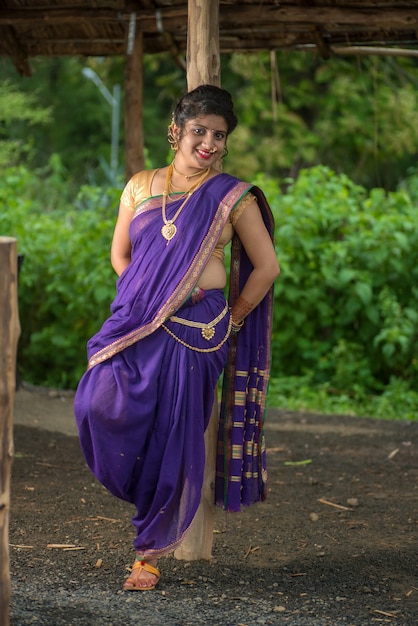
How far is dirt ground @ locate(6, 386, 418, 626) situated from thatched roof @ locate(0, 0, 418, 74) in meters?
2.80

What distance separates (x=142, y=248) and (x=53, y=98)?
25.0 meters

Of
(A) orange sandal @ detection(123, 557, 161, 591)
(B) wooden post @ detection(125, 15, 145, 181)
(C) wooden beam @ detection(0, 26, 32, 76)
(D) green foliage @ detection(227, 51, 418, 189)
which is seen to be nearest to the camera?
(A) orange sandal @ detection(123, 557, 161, 591)

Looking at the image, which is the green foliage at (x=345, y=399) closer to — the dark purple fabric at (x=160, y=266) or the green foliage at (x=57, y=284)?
the green foliage at (x=57, y=284)

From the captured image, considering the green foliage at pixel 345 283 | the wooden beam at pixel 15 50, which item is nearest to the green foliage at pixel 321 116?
the green foliage at pixel 345 283

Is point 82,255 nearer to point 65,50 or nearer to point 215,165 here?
point 65,50

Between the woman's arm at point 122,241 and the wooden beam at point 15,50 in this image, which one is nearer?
the woman's arm at point 122,241

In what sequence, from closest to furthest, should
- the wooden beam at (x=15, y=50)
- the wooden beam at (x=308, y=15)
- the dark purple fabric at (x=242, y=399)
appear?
the dark purple fabric at (x=242, y=399), the wooden beam at (x=308, y=15), the wooden beam at (x=15, y=50)

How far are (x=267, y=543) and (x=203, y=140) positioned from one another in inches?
75.2

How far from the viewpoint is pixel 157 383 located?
11.8 ft

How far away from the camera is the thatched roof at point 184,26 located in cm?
591

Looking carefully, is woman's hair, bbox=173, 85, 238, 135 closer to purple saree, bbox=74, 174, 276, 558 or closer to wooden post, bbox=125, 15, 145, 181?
purple saree, bbox=74, 174, 276, 558

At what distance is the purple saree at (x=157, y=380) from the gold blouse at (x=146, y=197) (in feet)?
0.16

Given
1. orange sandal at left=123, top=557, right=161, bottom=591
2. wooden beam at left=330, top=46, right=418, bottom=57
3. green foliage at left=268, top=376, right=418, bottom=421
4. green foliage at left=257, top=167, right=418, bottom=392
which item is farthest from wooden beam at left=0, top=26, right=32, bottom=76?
orange sandal at left=123, top=557, right=161, bottom=591

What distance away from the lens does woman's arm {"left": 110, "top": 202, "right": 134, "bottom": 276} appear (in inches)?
151
